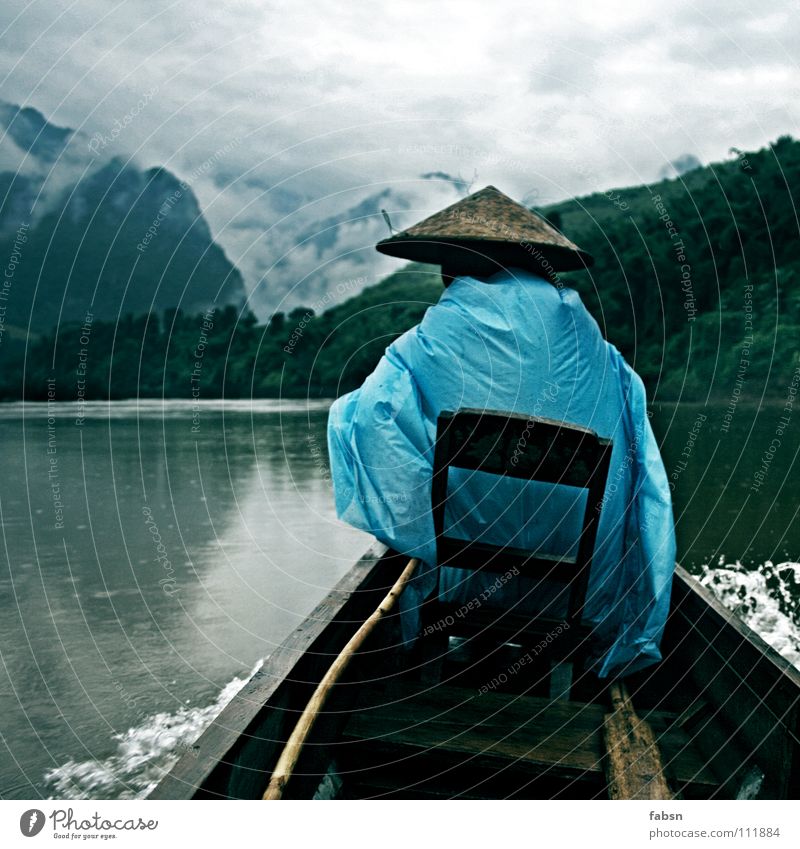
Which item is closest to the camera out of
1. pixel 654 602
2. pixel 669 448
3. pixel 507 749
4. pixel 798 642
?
pixel 507 749

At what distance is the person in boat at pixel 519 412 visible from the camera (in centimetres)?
243

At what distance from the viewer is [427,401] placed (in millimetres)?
2488

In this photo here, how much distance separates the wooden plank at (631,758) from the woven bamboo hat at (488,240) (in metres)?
1.38

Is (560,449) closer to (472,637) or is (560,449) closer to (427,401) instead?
(427,401)

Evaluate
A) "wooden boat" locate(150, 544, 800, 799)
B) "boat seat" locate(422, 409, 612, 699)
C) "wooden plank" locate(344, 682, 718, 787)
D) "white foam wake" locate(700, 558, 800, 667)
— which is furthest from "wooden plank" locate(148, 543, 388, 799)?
"white foam wake" locate(700, 558, 800, 667)

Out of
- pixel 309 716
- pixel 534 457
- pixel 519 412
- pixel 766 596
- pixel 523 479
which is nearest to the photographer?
pixel 309 716

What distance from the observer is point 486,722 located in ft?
6.98

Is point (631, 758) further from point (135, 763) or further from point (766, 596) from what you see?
point (766, 596)

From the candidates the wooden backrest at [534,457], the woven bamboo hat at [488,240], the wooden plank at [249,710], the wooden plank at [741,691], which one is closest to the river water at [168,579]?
the wooden plank at [249,710]

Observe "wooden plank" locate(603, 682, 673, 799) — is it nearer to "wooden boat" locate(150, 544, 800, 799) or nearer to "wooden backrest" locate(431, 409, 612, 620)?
"wooden boat" locate(150, 544, 800, 799)

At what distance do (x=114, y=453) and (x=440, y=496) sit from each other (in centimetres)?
1480

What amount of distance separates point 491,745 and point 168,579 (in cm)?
523

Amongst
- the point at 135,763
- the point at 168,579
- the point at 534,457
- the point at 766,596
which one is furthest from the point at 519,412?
the point at 168,579
